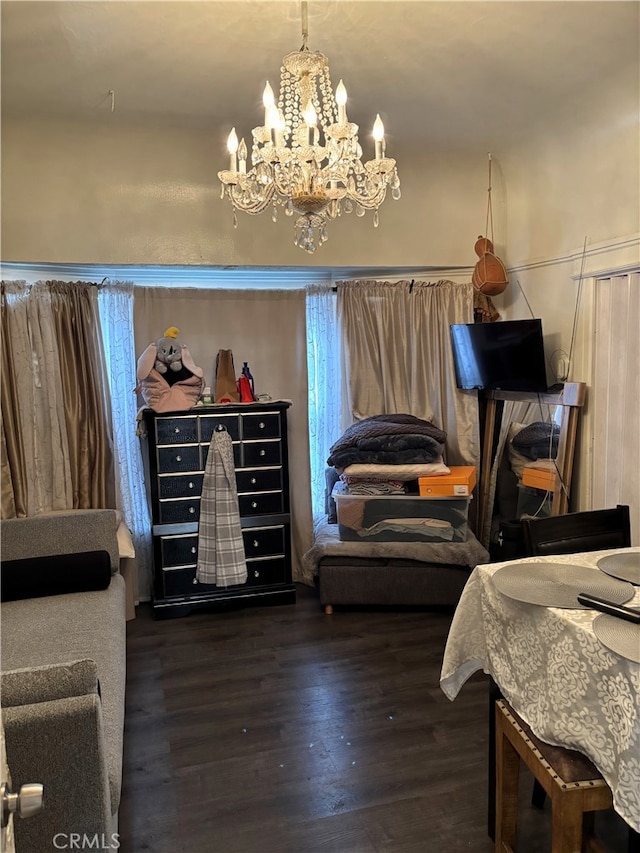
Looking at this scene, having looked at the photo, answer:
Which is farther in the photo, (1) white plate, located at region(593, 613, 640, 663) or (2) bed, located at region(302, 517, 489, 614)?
(2) bed, located at region(302, 517, 489, 614)

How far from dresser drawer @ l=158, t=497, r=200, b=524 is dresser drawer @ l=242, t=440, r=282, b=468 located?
1.26 feet

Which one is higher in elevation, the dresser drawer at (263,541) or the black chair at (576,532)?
the black chair at (576,532)

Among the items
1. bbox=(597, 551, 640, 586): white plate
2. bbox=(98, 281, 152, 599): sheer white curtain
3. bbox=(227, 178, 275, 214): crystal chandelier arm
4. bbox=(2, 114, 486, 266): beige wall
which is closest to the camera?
bbox=(597, 551, 640, 586): white plate

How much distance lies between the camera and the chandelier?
6.56 ft

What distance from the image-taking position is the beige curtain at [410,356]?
4.04m

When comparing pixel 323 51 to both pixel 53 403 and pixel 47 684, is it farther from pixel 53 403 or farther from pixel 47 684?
pixel 47 684

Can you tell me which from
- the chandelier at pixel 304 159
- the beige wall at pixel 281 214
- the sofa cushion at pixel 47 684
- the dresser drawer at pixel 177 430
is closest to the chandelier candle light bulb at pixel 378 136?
the chandelier at pixel 304 159

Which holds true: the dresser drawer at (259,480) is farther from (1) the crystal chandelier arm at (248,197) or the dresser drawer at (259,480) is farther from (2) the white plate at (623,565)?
(2) the white plate at (623,565)

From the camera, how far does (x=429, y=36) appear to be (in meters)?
2.43

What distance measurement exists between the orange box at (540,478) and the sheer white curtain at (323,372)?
1.24 meters

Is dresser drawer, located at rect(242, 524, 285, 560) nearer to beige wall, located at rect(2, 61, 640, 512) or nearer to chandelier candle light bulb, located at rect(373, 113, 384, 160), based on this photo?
beige wall, located at rect(2, 61, 640, 512)

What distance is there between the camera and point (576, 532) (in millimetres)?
2230

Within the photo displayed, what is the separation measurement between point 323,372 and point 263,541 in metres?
1.22

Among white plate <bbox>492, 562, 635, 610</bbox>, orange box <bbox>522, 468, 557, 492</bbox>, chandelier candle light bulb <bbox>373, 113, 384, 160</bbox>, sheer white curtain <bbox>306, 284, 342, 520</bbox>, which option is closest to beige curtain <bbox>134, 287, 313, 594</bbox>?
sheer white curtain <bbox>306, 284, 342, 520</bbox>
